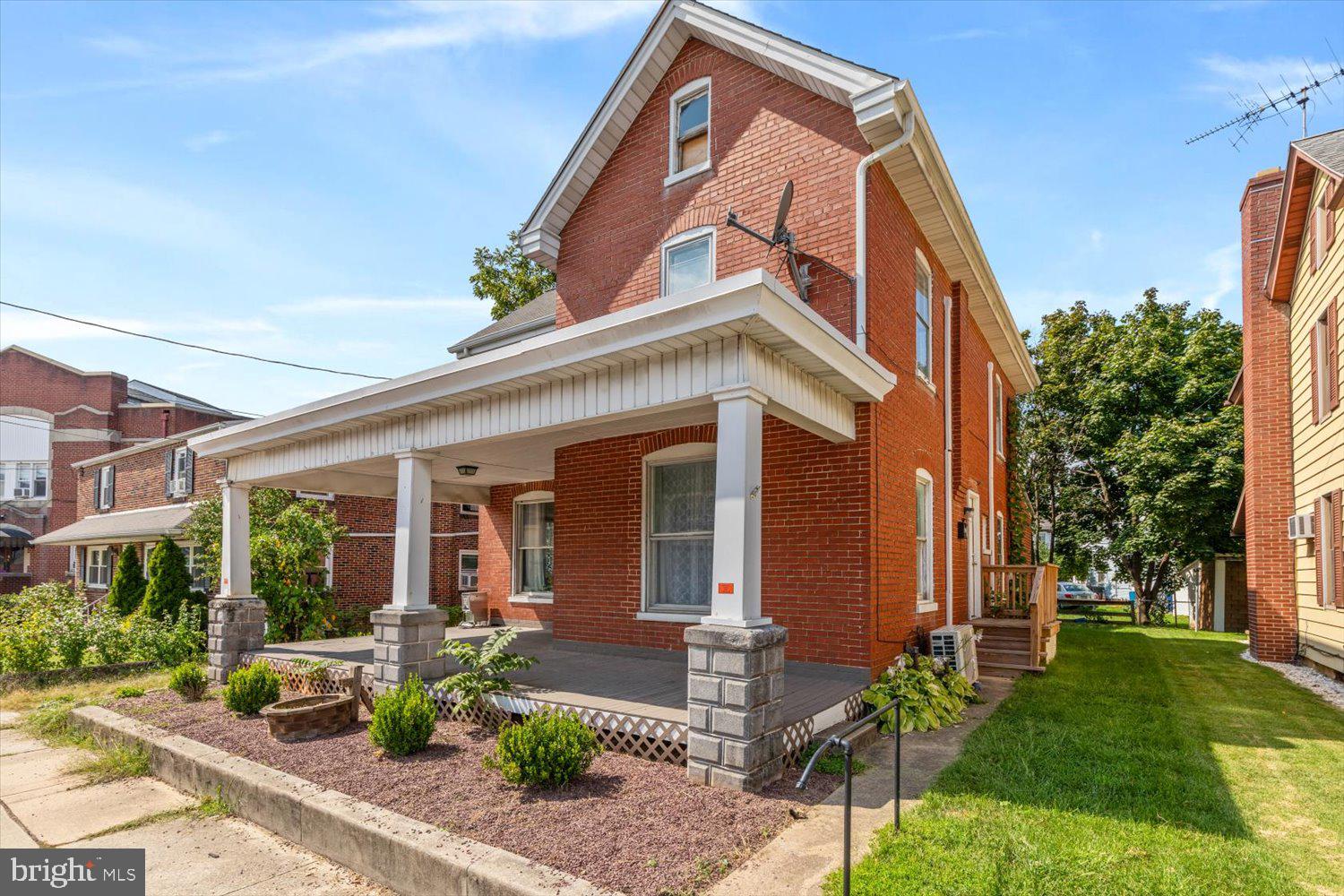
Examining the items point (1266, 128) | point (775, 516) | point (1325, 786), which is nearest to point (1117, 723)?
point (1325, 786)

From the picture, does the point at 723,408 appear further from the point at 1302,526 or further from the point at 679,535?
the point at 1302,526

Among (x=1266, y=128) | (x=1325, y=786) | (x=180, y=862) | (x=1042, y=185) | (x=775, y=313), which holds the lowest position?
(x=180, y=862)

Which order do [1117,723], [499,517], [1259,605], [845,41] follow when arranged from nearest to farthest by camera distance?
[1117,723] → [845,41] → [1259,605] → [499,517]

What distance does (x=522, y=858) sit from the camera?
4.30m

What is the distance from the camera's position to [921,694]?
7.74 metres

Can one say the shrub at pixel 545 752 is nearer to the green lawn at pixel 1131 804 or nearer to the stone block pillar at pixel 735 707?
the stone block pillar at pixel 735 707

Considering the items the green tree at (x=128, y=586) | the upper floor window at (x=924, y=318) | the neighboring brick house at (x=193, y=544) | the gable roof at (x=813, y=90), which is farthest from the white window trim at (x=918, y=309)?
the green tree at (x=128, y=586)

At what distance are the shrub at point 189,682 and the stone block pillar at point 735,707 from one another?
7337mm

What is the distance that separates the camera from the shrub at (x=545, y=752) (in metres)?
5.36

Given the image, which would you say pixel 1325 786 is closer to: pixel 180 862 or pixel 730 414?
pixel 730 414

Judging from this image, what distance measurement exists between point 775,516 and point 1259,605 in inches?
419

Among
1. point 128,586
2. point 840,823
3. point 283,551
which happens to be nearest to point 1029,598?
point 840,823

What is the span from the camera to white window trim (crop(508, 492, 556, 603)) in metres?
13.4

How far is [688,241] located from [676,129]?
1.79 metres
